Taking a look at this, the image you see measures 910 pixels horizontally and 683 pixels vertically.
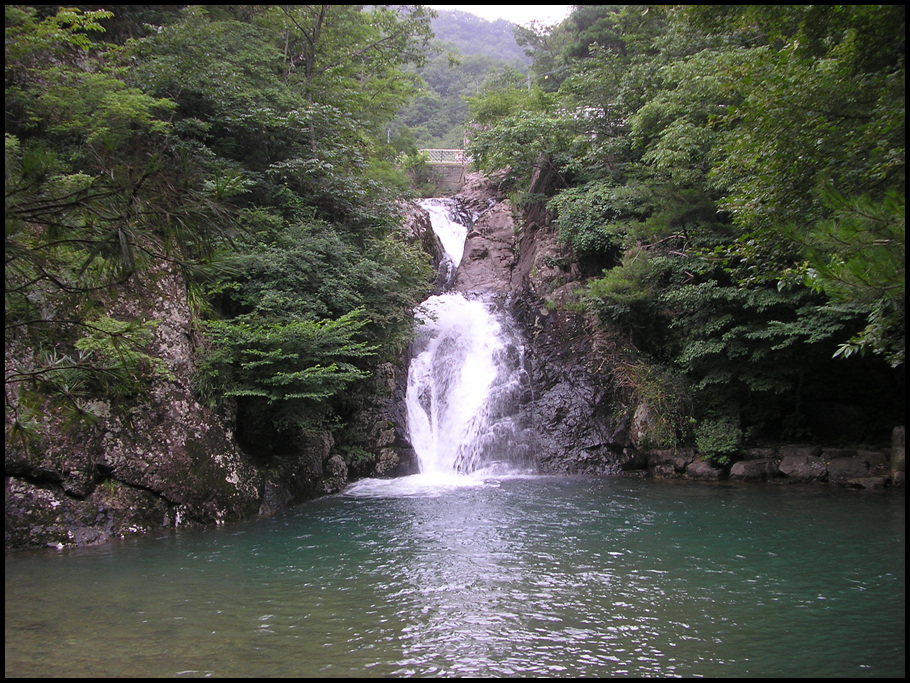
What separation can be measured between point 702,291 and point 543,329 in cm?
574

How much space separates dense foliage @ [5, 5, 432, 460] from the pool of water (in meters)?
2.22

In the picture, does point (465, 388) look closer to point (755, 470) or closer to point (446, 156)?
point (755, 470)

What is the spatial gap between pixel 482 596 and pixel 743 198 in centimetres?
615

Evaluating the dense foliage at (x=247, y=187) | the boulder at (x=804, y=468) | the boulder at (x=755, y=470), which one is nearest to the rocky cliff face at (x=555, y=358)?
the boulder at (x=755, y=470)

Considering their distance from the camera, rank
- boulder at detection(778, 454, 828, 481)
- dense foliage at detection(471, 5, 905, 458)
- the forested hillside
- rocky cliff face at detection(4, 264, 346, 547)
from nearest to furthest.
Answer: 1. dense foliage at detection(471, 5, 905, 458)
2. rocky cliff face at detection(4, 264, 346, 547)
3. boulder at detection(778, 454, 828, 481)
4. the forested hillside

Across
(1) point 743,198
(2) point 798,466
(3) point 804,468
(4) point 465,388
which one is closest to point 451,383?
(4) point 465,388

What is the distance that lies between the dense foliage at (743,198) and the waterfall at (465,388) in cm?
330

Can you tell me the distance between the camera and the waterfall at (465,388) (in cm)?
1561

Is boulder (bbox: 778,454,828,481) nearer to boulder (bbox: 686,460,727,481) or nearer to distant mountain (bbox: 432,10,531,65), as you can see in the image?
boulder (bbox: 686,460,727,481)

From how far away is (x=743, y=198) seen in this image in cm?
821

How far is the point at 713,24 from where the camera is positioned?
529 centimetres

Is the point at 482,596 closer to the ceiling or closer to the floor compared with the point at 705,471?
closer to the ceiling

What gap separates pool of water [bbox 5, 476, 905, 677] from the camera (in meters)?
5.09

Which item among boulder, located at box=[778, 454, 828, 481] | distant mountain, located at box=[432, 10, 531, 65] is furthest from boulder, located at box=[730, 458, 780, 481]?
distant mountain, located at box=[432, 10, 531, 65]
